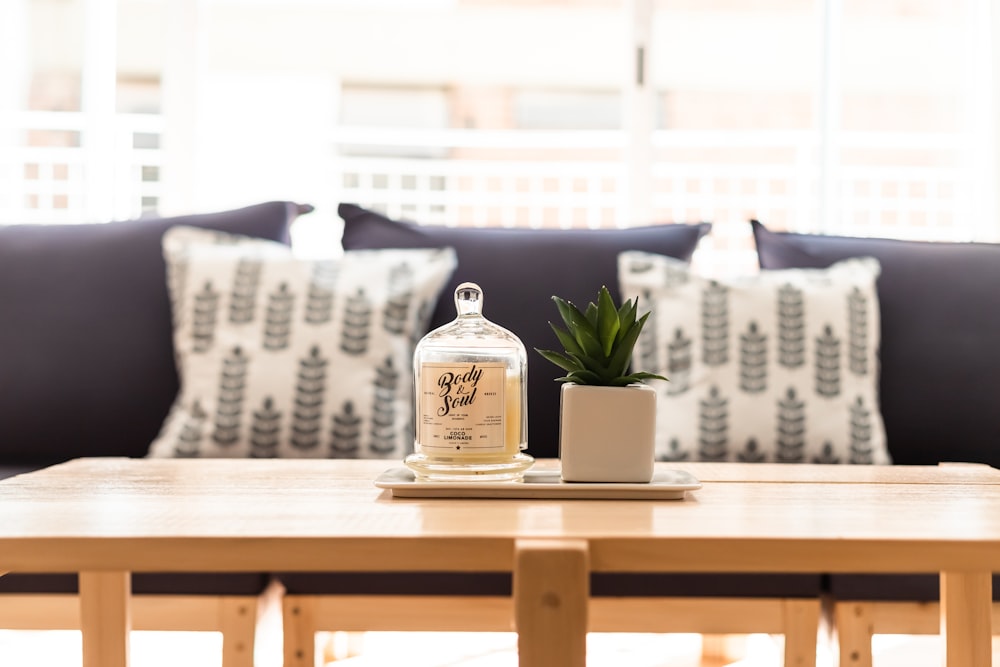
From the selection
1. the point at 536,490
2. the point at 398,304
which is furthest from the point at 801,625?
the point at 398,304

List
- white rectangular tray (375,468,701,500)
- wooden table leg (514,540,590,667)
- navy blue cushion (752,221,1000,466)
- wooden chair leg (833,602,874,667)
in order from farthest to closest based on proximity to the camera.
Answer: navy blue cushion (752,221,1000,466), wooden chair leg (833,602,874,667), white rectangular tray (375,468,701,500), wooden table leg (514,540,590,667)

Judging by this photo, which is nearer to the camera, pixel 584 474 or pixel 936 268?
pixel 584 474

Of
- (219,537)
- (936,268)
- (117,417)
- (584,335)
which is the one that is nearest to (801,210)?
(936,268)

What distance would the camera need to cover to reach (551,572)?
0.69 m

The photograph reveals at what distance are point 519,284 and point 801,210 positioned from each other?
308cm

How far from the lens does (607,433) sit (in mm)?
902

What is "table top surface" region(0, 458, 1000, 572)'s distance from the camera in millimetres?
698

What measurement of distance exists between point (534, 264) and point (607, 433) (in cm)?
90

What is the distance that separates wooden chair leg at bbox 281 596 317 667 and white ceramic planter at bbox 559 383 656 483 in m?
0.53

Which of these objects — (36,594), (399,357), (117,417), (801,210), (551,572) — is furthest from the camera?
(801,210)

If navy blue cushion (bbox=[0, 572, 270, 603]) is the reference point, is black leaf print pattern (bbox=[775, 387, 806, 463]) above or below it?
above

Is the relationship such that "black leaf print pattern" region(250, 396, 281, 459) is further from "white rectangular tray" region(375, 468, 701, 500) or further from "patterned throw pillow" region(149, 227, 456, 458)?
"white rectangular tray" region(375, 468, 701, 500)

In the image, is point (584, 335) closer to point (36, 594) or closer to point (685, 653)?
point (36, 594)

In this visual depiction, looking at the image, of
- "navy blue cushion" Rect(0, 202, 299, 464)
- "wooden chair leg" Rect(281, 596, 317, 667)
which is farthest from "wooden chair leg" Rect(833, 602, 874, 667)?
"navy blue cushion" Rect(0, 202, 299, 464)
